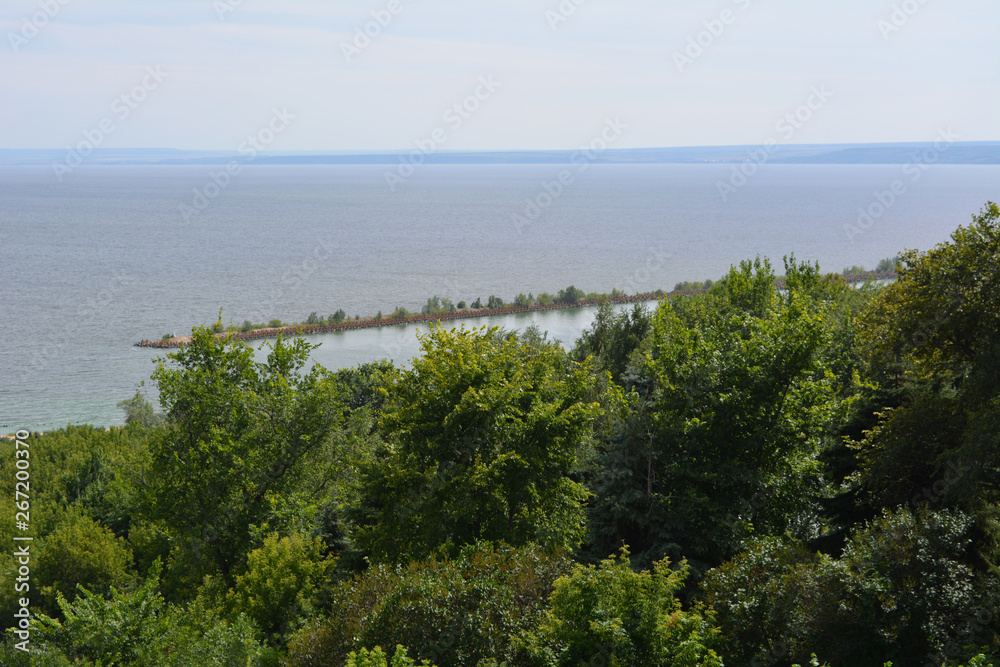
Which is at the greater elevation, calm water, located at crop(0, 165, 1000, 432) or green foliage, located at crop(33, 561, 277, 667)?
calm water, located at crop(0, 165, 1000, 432)

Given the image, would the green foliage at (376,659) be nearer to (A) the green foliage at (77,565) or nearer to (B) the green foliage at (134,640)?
(B) the green foliage at (134,640)

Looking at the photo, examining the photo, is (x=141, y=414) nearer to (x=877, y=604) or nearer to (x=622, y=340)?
(x=622, y=340)

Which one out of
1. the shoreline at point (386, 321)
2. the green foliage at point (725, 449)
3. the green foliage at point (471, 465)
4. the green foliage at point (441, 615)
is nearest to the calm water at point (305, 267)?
the shoreline at point (386, 321)

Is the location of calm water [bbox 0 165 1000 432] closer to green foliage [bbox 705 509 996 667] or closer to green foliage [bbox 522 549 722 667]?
green foliage [bbox 522 549 722 667]

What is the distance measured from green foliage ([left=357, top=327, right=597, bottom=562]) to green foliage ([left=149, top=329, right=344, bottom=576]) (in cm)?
393

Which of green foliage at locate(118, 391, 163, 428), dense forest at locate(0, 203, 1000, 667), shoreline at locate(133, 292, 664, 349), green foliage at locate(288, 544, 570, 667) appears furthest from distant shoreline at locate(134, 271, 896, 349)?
green foliage at locate(288, 544, 570, 667)

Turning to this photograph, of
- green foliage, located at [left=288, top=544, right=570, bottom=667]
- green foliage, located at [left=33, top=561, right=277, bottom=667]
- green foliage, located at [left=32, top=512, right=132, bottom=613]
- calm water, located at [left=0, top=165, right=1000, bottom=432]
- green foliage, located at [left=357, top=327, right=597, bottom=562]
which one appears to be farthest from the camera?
calm water, located at [left=0, top=165, right=1000, bottom=432]

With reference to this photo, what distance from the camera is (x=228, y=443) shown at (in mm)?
19188

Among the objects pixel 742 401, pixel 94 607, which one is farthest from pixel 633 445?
pixel 94 607

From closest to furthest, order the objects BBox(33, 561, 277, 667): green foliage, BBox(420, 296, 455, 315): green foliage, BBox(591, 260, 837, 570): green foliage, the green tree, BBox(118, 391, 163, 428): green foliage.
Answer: BBox(33, 561, 277, 667): green foliage < the green tree < BBox(591, 260, 837, 570): green foliage < BBox(118, 391, 163, 428): green foliage < BBox(420, 296, 455, 315): green foliage

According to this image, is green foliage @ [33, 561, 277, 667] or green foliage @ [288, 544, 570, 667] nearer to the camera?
green foliage @ [288, 544, 570, 667]

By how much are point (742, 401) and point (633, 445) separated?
296 cm

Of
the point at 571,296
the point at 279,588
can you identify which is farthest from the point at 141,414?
the point at 571,296

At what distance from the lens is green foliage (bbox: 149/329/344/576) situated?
19.2 metres
